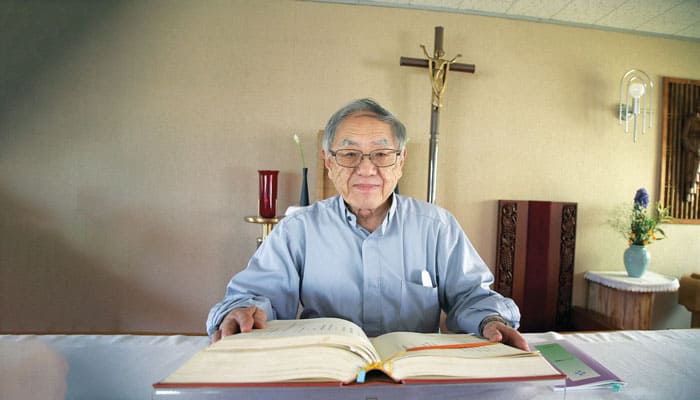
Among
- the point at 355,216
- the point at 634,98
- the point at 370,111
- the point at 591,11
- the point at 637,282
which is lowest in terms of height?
the point at 637,282

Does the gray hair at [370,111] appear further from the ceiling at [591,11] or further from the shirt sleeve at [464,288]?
the ceiling at [591,11]

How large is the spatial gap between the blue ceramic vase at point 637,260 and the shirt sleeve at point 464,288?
2.37 meters

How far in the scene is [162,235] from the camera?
8.84 ft

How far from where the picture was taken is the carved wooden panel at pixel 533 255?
2.88 metres

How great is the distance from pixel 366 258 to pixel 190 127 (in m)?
2.13

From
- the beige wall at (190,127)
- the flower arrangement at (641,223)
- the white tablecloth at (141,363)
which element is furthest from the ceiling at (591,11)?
the white tablecloth at (141,363)

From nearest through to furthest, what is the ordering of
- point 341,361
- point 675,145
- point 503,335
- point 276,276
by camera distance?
point 341,361 < point 503,335 < point 276,276 < point 675,145

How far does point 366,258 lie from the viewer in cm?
116

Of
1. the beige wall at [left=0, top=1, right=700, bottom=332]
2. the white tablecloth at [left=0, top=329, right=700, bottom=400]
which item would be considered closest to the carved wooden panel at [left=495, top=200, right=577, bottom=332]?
the beige wall at [left=0, top=1, right=700, bottom=332]

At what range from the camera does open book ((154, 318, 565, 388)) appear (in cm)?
50

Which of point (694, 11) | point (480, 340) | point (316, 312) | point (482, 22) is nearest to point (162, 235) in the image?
point (316, 312)

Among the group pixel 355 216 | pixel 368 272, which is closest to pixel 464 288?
pixel 368 272

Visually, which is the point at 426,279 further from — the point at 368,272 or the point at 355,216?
the point at 355,216

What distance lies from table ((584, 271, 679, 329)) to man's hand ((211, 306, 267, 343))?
9.57 ft
